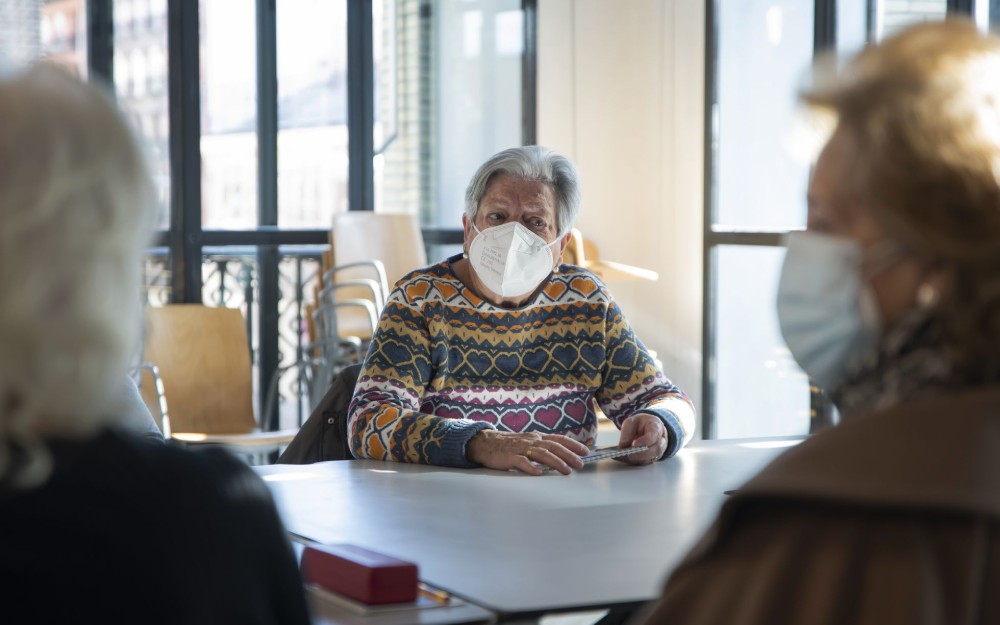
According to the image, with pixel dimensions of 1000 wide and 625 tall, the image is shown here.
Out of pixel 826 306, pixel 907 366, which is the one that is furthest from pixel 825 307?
pixel 907 366

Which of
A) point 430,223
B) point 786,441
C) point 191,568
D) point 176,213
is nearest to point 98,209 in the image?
point 191,568

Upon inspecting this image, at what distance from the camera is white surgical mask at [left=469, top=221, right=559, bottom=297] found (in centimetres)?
269

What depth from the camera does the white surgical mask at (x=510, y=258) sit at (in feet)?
8.84

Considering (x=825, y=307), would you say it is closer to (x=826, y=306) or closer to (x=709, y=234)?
(x=826, y=306)

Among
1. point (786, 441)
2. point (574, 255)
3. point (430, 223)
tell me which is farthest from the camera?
point (430, 223)

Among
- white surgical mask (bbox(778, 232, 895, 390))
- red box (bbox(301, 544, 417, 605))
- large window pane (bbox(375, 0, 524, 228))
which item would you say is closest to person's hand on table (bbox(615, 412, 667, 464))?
red box (bbox(301, 544, 417, 605))

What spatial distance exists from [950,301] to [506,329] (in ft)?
5.72

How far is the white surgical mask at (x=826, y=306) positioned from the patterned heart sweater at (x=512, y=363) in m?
1.23

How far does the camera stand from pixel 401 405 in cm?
252

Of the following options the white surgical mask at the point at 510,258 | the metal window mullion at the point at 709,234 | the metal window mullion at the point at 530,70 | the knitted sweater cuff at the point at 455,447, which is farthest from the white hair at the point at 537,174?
the metal window mullion at the point at 530,70

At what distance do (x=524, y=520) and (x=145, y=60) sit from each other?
4.33 m

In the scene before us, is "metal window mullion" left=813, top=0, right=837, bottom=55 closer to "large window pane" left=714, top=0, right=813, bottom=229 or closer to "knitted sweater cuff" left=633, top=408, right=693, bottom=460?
"large window pane" left=714, top=0, right=813, bottom=229

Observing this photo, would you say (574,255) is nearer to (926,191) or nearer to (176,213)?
(176,213)

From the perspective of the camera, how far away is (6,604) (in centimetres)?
93
